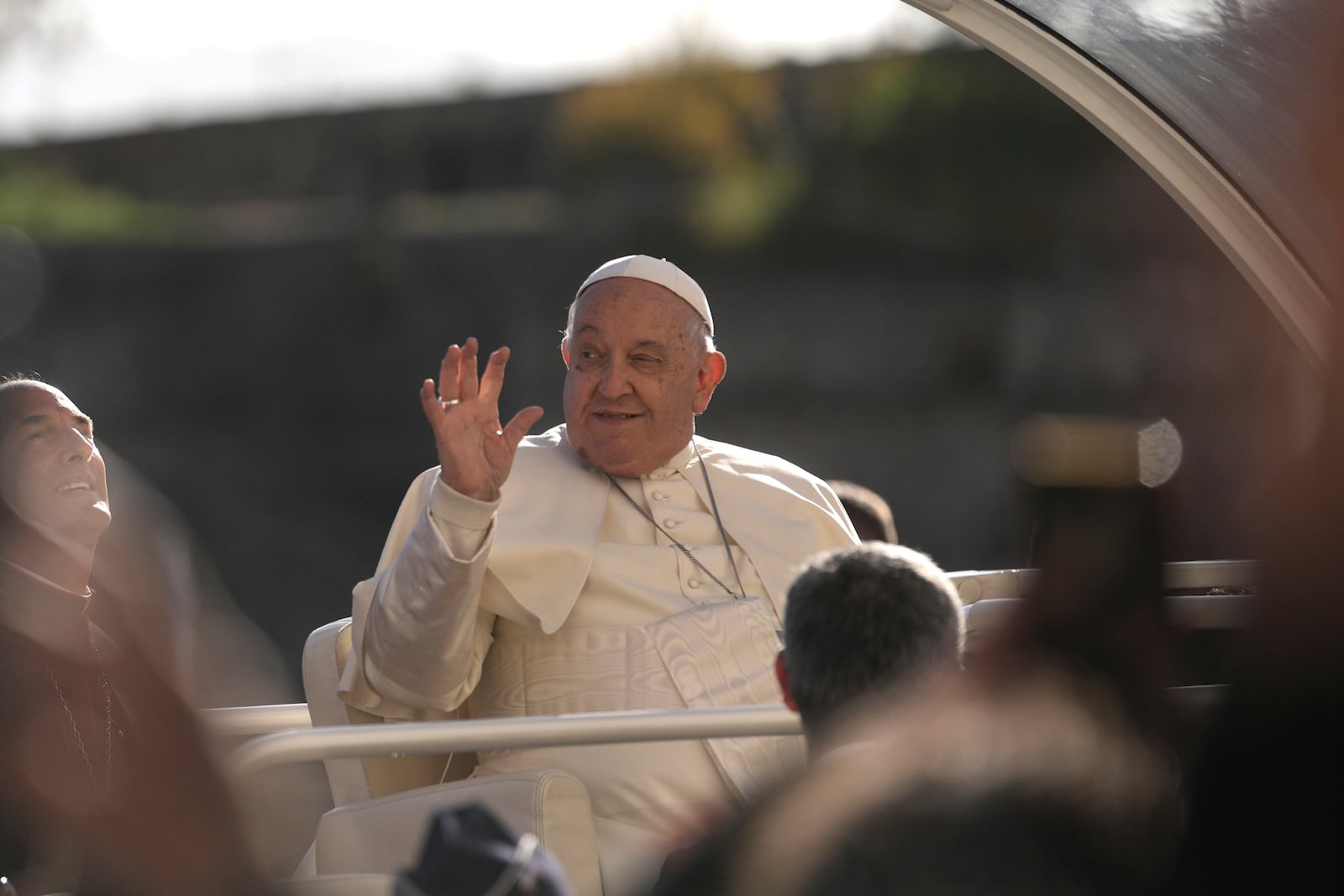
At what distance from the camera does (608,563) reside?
429 cm

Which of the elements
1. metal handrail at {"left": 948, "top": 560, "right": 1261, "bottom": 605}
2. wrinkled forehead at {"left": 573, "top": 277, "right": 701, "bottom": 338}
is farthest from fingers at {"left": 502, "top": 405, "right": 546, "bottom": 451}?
metal handrail at {"left": 948, "top": 560, "right": 1261, "bottom": 605}

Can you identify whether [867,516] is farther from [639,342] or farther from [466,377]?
[466,377]

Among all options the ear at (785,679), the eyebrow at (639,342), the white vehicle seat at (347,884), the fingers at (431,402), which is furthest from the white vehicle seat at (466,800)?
the eyebrow at (639,342)

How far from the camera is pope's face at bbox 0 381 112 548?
3492mm

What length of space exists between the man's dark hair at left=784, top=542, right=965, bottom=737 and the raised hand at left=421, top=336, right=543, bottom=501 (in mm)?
1422

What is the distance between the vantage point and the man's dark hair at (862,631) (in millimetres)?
2227

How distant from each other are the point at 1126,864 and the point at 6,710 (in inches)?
47.6

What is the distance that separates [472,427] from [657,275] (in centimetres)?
106

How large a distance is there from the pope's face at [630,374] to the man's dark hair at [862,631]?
2.12m

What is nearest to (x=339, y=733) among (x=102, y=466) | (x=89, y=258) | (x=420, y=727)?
(x=420, y=727)

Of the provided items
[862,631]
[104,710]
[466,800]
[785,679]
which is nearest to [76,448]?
[466,800]

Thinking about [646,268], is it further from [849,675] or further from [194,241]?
[194,241]

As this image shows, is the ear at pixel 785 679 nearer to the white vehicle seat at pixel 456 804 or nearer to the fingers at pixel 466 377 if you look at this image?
the white vehicle seat at pixel 456 804

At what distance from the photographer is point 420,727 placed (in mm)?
3141
